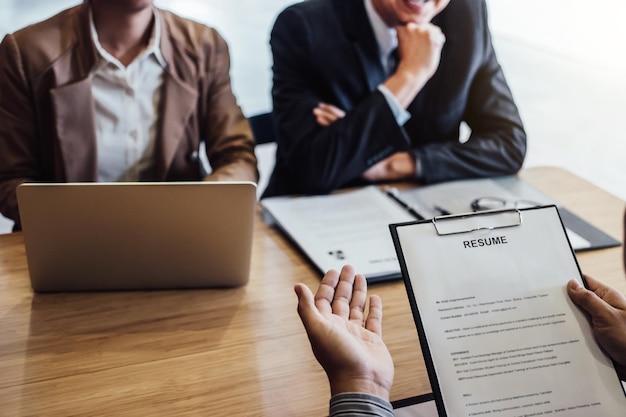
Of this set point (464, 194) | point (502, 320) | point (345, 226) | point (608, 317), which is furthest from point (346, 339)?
point (464, 194)

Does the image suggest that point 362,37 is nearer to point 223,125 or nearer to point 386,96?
point 386,96

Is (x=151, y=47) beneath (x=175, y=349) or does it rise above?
above

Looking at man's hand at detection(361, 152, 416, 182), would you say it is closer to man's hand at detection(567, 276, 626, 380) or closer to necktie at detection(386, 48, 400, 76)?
necktie at detection(386, 48, 400, 76)

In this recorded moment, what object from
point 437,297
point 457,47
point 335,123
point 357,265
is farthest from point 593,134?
point 437,297

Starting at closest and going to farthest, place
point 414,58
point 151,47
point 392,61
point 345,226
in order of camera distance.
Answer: point 345,226 < point 151,47 < point 414,58 < point 392,61

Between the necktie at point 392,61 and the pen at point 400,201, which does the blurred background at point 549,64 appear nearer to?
the necktie at point 392,61

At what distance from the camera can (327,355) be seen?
0.91 m

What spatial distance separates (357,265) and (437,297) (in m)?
0.33

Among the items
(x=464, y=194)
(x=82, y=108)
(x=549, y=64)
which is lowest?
(x=549, y=64)

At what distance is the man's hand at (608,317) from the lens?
3.17 feet

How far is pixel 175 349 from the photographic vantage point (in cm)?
108

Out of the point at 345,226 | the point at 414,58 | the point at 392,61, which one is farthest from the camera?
the point at 392,61

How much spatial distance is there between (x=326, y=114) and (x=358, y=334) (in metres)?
0.87

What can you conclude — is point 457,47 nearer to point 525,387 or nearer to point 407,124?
point 407,124
